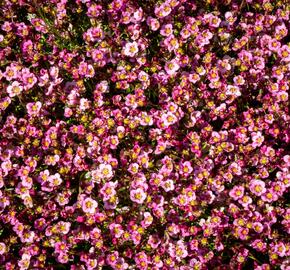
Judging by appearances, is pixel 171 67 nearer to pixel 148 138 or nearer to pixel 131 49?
pixel 131 49

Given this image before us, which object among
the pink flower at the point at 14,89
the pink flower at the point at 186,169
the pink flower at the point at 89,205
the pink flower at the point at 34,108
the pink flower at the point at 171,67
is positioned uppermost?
the pink flower at the point at 171,67

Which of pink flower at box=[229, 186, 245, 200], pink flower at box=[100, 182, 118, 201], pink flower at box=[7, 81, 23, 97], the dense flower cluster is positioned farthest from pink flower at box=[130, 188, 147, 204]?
pink flower at box=[7, 81, 23, 97]

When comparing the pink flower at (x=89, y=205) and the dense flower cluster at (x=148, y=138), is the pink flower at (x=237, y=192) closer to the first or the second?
the dense flower cluster at (x=148, y=138)

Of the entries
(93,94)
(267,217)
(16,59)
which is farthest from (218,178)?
(16,59)

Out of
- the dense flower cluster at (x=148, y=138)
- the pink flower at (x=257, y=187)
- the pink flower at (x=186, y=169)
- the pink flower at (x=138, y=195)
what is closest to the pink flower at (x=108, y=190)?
the dense flower cluster at (x=148, y=138)

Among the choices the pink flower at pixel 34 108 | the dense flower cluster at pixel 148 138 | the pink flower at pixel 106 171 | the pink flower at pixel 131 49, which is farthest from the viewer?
the pink flower at pixel 131 49

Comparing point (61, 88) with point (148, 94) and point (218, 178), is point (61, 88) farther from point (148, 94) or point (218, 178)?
point (218, 178)

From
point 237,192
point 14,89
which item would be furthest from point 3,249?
point 237,192

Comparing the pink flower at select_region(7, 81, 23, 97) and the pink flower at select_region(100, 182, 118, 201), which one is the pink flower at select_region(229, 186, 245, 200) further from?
the pink flower at select_region(7, 81, 23, 97)

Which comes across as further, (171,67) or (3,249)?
(171,67)
